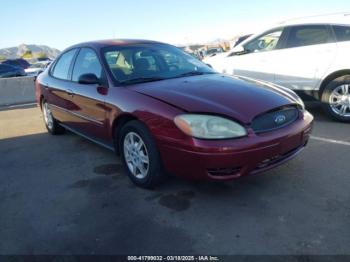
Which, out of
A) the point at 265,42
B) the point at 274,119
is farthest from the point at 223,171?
the point at 265,42

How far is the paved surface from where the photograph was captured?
2.82 metres

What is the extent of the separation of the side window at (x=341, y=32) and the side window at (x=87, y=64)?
12.8ft

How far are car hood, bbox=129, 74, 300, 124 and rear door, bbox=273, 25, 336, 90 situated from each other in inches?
90.0

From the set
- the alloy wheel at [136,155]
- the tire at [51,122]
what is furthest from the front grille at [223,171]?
the tire at [51,122]

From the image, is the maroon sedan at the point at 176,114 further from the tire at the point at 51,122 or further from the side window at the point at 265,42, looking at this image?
the side window at the point at 265,42

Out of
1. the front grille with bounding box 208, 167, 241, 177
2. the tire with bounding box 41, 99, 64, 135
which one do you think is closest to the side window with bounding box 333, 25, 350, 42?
the front grille with bounding box 208, 167, 241, 177

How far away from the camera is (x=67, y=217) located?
340 cm

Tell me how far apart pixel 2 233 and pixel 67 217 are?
0.56 m

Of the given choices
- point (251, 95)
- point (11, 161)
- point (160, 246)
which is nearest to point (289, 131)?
point (251, 95)

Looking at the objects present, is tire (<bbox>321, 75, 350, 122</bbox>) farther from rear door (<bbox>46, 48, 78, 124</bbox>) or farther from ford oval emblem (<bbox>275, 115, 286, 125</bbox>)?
rear door (<bbox>46, 48, 78, 124</bbox>)

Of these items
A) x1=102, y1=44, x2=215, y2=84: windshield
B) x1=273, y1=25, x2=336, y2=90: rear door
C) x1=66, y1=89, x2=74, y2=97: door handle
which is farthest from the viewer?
x1=273, y1=25, x2=336, y2=90: rear door

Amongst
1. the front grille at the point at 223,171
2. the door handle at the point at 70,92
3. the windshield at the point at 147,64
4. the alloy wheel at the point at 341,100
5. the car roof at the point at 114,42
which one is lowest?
the alloy wheel at the point at 341,100

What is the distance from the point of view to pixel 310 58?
6094 mm

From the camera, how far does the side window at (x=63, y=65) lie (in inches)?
209
